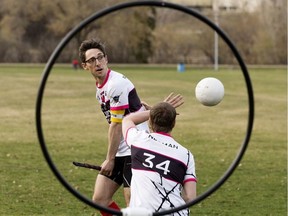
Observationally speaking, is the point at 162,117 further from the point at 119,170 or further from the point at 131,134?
the point at 119,170

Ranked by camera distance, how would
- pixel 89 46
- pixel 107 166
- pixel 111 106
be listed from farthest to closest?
pixel 107 166, pixel 111 106, pixel 89 46

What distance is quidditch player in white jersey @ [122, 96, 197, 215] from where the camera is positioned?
566 cm

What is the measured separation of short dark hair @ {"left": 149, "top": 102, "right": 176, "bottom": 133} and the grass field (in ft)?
15.2

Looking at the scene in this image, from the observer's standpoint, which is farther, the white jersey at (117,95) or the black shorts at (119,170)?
the black shorts at (119,170)

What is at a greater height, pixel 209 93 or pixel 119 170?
pixel 209 93

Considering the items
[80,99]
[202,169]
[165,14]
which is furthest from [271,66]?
[202,169]

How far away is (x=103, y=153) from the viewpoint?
16406mm

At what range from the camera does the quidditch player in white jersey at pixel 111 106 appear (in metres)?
6.97

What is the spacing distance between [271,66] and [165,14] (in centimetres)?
1665

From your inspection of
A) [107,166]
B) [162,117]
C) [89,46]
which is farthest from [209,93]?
[107,166]

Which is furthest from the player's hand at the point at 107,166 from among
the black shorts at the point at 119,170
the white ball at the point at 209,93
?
the white ball at the point at 209,93

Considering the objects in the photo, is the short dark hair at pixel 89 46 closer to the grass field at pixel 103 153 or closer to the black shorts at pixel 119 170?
the black shorts at pixel 119 170

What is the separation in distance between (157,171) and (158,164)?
61 mm

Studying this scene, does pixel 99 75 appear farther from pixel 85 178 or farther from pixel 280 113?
pixel 280 113
